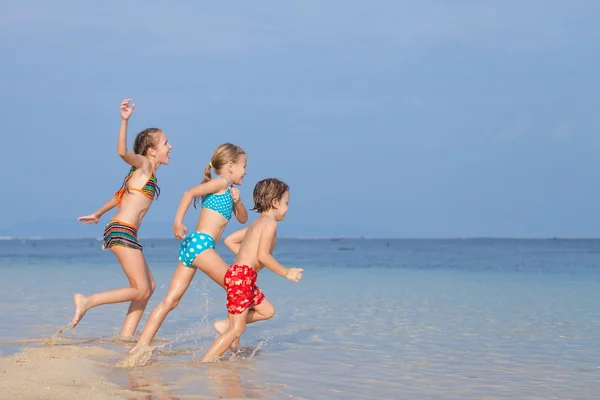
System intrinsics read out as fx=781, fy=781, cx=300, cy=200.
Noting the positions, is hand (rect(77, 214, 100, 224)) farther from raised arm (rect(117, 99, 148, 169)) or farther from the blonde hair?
the blonde hair

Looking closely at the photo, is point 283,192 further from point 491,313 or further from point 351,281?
point 351,281

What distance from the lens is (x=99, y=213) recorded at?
741 centimetres

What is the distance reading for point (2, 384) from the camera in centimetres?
500

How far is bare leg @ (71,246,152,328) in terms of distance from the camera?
679cm

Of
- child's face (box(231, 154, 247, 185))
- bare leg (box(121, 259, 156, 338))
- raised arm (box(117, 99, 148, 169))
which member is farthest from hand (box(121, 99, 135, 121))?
bare leg (box(121, 259, 156, 338))

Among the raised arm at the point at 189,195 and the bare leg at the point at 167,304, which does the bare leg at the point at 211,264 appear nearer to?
the bare leg at the point at 167,304

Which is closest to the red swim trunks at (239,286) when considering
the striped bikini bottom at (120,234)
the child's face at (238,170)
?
the child's face at (238,170)

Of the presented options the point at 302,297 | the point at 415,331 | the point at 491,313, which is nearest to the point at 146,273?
the point at 415,331

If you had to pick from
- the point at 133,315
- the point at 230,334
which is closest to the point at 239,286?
the point at 230,334

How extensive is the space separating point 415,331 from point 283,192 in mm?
3552

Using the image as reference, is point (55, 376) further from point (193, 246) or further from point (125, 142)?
point (125, 142)

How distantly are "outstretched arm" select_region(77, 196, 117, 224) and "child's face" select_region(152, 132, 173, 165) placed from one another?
61 cm

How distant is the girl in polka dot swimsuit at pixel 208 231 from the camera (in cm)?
645

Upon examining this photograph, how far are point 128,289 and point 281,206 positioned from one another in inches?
66.7
